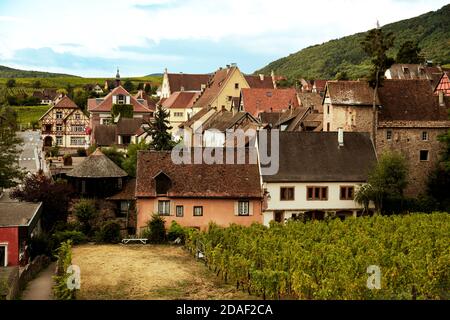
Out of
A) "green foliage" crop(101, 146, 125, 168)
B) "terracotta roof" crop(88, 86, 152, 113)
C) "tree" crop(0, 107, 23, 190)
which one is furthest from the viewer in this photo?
"terracotta roof" crop(88, 86, 152, 113)

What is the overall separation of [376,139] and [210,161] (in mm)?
13692

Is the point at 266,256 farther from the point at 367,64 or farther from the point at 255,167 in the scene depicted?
the point at 367,64

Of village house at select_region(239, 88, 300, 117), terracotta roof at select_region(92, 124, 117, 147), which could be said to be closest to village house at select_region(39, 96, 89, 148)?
terracotta roof at select_region(92, 124, 117, 147)

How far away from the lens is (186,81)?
126m

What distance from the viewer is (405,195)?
174ft

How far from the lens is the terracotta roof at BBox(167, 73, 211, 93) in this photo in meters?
124

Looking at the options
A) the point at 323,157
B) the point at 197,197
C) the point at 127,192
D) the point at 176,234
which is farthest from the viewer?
the point at 127,192

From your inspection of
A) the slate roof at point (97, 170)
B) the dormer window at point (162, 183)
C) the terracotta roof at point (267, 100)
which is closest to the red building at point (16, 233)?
the dormer window at point (162, 183)

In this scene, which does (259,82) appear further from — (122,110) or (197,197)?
(197,197)

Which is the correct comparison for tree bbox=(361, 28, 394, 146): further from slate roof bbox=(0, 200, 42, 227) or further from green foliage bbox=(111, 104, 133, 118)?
green foliage bbox=(111, 104, 133, 118)

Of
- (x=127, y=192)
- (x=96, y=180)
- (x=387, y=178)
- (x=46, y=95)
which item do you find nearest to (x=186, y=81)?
(x=46, y=95)

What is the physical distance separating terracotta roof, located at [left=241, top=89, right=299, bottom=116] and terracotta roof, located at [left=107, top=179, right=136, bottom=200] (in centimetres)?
3124

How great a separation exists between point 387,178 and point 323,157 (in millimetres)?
5252
